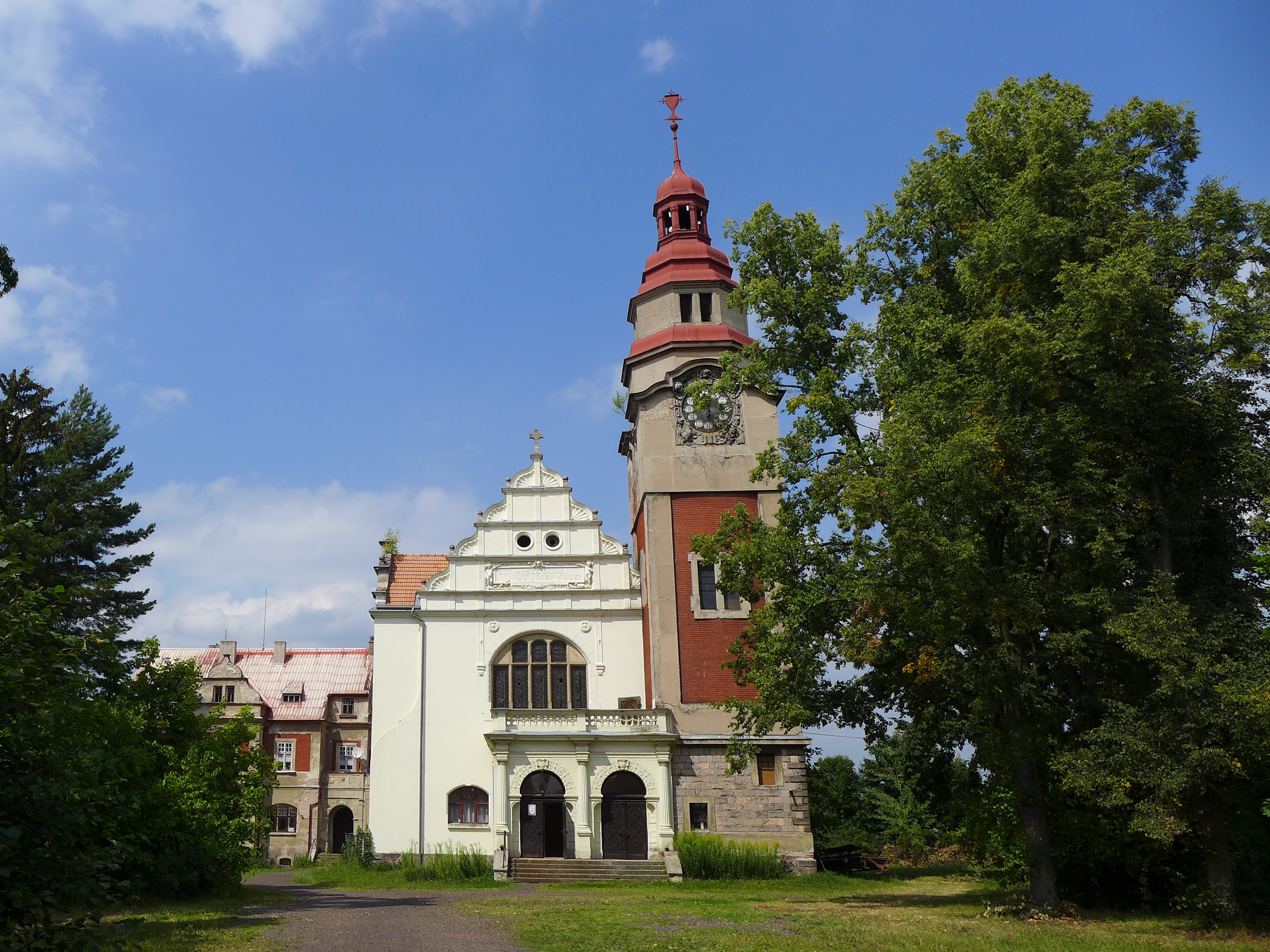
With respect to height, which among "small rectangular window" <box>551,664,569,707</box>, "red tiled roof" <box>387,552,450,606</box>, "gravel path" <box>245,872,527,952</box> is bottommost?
"gravel path" <box>245,872,527,952</box>

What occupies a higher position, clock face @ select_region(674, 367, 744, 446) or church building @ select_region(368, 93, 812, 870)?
clock face @ select_region(674, 367, 744, 446)

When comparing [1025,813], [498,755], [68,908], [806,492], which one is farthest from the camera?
[498,755]

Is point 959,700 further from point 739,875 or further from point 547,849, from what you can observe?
point 547,849

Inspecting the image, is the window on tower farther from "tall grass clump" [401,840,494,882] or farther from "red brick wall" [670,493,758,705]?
"tall grass clump" [401,840,494,882]

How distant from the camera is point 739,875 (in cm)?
2675

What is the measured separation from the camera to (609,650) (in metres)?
32.0

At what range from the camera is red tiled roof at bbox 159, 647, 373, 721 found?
43.4 meters

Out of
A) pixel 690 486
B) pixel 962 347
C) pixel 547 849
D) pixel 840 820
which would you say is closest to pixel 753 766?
pixel 547 849

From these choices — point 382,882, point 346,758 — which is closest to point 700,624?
point 382,882

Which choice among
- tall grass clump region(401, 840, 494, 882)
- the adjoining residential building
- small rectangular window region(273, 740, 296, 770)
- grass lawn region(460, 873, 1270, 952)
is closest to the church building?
tall grass clump region(401, 840, 494, 882)

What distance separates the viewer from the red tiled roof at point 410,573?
33219 millimetres

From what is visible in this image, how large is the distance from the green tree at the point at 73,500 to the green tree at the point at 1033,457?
19.2 m

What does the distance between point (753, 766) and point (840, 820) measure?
11321mm

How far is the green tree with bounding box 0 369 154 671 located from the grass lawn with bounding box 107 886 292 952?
33.3 feet
